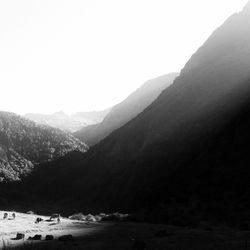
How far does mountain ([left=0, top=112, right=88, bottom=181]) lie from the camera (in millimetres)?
117438

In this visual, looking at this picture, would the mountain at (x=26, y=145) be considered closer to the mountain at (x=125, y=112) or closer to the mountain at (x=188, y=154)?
the mountain at (x=188, y=154)

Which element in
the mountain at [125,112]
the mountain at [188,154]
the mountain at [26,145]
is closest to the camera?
the mountain at [188,154]

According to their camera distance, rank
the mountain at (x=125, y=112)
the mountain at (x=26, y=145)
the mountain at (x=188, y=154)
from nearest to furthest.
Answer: the mountain at (x=188, y=154)
the mountain at (x=26, y=145)
the mountain at (x=125, y=112)

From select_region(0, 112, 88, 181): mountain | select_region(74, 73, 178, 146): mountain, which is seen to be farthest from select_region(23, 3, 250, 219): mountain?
select_region(74, 73, 178, 146): mountain

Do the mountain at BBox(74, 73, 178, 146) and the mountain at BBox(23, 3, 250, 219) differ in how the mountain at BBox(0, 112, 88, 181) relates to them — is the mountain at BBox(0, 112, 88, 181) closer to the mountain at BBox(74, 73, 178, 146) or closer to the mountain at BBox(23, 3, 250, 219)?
the mountain at BBox(23, 3, 250, 219)

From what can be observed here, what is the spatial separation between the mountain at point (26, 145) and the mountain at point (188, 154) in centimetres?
639

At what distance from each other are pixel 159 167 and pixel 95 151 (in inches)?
1512

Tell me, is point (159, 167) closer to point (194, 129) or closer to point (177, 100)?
point (194, 129)

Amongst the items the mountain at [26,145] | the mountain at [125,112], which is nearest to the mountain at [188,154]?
the mountain at [26,145]

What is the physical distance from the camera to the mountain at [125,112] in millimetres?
152750

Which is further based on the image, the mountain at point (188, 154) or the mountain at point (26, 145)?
the mountain at point (26, 145)

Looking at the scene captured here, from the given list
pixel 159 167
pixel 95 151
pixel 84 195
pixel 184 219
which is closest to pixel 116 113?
pixel 95 151

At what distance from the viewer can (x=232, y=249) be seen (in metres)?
21.8

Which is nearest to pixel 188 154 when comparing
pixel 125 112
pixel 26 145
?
pixel 26 145
